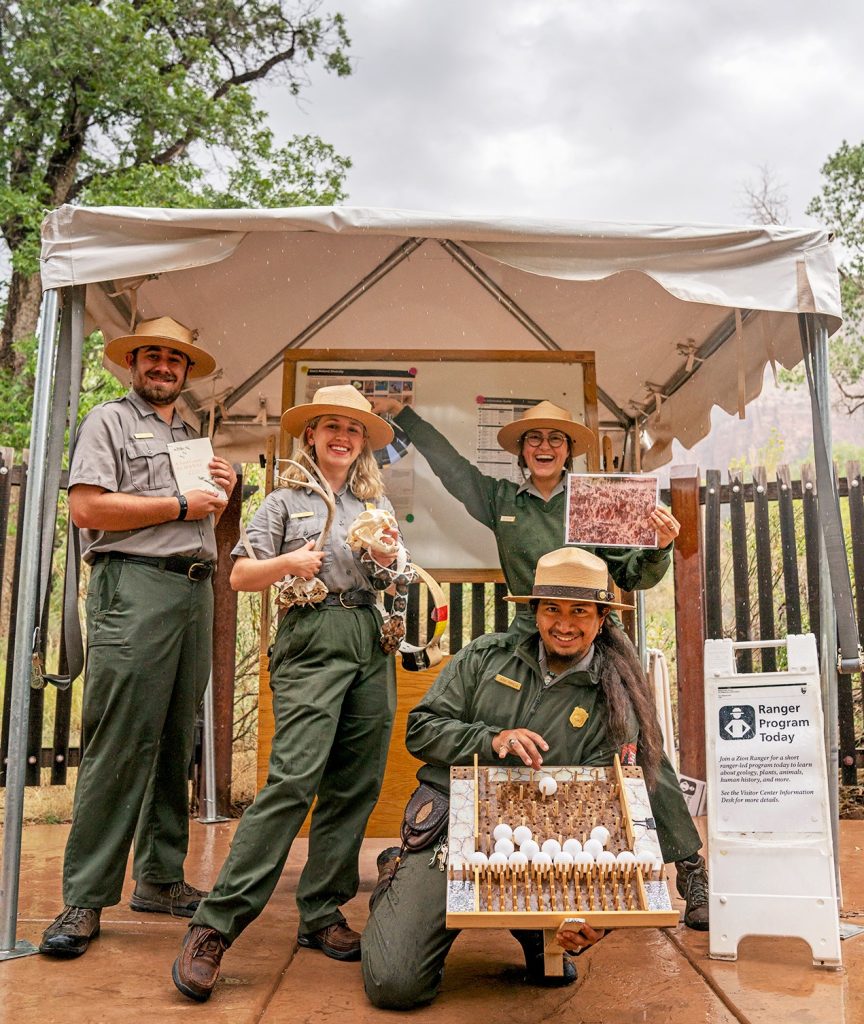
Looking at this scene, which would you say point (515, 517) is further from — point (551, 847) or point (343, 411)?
point (551, 847)

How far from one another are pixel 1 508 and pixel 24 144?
8.31 meters

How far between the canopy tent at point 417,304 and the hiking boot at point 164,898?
2.28 ft

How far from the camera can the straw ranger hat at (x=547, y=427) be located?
4.66 m

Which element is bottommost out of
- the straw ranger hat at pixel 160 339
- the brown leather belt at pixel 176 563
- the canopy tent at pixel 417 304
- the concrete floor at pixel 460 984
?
the concrete floor at pixel 460 984

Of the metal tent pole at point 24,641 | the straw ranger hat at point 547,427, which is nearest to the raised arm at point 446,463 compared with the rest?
the straw ranger hat at point 547,427

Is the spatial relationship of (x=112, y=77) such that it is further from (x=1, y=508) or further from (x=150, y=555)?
(x=150, y=555)

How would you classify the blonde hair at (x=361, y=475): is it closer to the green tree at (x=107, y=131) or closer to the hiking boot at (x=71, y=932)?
the hiking boot at (x=71, y=932)

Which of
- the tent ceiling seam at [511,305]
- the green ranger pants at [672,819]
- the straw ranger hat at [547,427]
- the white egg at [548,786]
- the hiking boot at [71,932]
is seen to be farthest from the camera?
the tent ceiling seam at [511,305]

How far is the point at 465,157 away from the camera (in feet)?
300

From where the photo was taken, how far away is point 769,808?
11.7 feet

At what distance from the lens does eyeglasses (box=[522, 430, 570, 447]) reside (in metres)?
4.69

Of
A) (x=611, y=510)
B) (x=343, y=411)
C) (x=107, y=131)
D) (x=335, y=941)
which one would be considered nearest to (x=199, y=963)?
(x=335, y=941)

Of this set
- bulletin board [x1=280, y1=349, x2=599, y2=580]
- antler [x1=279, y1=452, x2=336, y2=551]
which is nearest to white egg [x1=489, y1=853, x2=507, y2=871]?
antler [x1=279, y1=452, x2=336, y2=551]

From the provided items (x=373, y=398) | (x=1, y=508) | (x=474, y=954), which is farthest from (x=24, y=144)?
(x=474, y=954)
